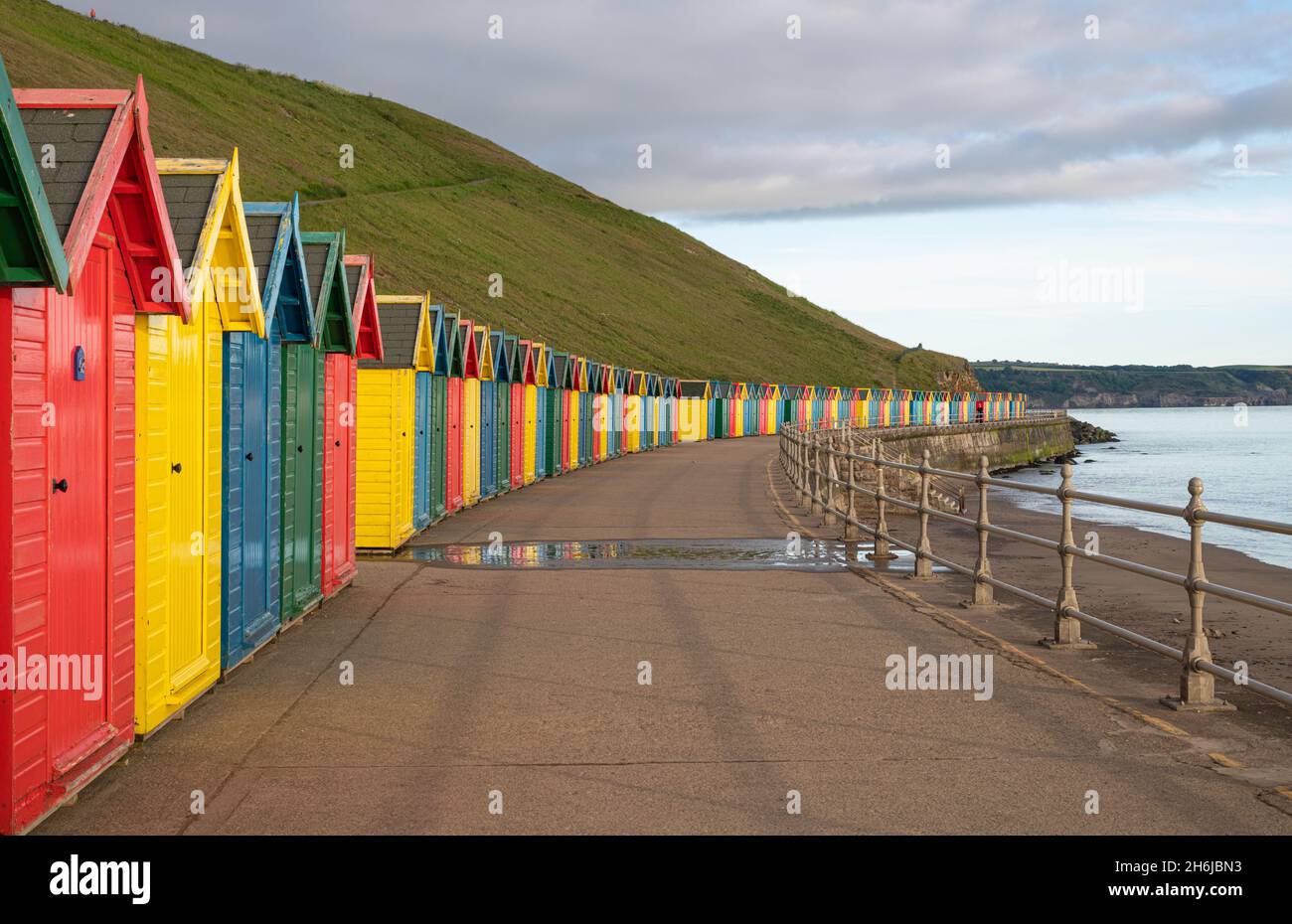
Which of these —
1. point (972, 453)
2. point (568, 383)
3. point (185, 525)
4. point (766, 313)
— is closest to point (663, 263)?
point (766, 313)

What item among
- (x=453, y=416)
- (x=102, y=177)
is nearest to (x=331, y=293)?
(x=102, y=177)

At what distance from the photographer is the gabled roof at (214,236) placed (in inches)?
314

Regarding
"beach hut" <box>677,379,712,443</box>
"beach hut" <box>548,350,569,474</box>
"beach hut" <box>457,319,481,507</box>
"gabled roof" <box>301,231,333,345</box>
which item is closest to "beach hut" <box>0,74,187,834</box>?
"gabled roof" <box>301,231,333,345</box>

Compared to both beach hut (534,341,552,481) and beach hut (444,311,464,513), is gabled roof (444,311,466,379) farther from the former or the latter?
beach hut (534,341,552,481)

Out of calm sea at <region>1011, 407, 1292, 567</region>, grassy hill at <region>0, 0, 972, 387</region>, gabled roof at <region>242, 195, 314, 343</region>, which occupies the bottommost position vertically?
calm sea at <region>1011, 407, 1292, 567</region>

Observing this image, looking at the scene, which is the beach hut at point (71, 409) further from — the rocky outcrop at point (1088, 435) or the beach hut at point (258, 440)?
the rocky outcrop at point (1088, 435)

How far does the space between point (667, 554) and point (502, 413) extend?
1153 centimetres

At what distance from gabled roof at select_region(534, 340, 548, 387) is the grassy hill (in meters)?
69.3

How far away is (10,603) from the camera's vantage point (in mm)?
5320

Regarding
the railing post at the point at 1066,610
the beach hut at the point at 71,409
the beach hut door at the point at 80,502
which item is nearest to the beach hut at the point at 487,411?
the railing post at the point at 1066,610

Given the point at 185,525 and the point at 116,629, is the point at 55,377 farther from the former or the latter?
the point at 185,525

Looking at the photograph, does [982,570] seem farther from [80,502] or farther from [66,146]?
[66,146]

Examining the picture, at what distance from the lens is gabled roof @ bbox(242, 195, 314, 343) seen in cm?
998
